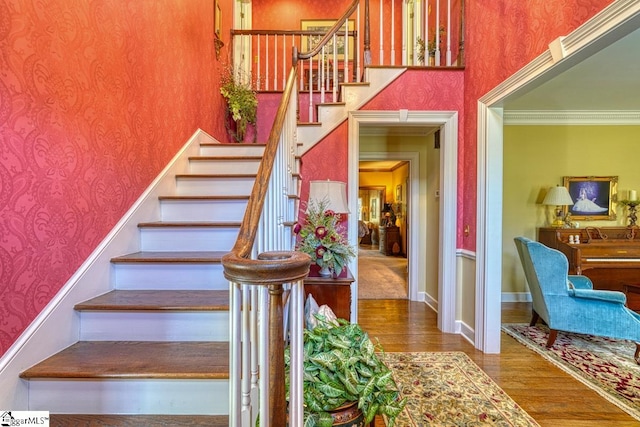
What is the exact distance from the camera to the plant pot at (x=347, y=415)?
1.14 meters

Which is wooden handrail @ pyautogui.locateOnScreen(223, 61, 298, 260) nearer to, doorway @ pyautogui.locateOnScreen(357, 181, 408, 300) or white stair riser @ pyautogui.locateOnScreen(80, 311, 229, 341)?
white stair riser @ pyautogui.locateOnScreen(80, 311, 229, 341)

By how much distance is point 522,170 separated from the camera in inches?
164

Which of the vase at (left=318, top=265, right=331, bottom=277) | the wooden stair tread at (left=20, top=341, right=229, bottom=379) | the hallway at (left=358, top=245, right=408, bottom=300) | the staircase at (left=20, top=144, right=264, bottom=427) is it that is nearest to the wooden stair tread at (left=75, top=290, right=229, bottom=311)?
the staircase at (left=20, top=144, right=264, bottom=427)

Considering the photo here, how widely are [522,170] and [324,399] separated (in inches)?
168

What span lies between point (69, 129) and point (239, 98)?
215 centimetres

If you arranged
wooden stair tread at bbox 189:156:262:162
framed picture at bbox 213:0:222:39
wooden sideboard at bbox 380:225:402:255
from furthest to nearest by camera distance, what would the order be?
1. wooden sideboard at bbox 380:225:402:255
2. framed picture at bbox 213:0:222:39
3. wooden stair tread at bbox 189:156:262:162

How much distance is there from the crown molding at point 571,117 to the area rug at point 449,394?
316 centimetres

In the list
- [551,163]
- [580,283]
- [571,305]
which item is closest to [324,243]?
[571,305]

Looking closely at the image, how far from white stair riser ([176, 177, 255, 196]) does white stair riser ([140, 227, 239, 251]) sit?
1.63 feet

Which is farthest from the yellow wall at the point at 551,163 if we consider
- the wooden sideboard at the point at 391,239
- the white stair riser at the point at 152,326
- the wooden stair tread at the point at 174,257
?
the wooden sideboard at the point at 391,239

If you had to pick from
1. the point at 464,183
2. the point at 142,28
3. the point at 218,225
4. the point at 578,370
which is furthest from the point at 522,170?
the point at 142,28

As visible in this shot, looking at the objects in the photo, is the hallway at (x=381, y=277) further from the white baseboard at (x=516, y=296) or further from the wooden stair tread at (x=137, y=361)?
the wooden stair tread at (x=137, y=361)

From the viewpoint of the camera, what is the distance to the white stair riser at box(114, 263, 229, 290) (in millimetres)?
1827

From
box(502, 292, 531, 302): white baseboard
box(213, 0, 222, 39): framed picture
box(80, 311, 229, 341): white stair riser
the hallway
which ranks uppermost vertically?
A: box(213, 0, 222, 39): framed picture
